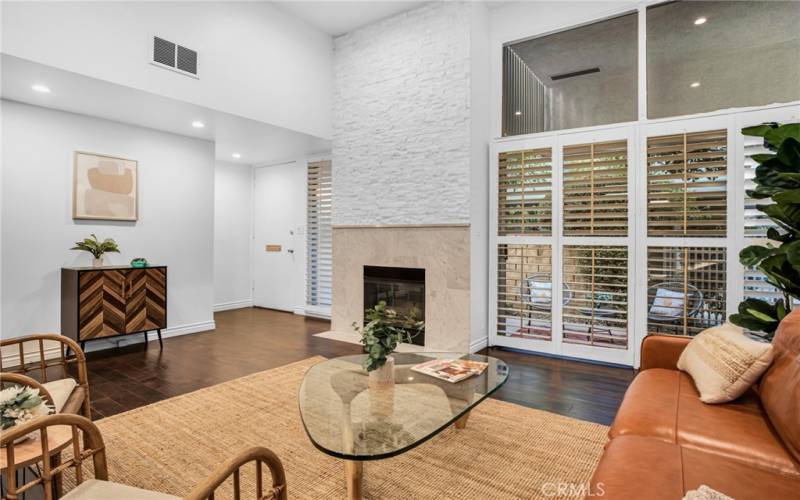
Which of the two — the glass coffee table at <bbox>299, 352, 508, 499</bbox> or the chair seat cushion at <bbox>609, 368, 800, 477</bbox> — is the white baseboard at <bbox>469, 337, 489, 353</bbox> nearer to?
the glass coffee table at <bbox>299, 352, 508, 499</bbox>

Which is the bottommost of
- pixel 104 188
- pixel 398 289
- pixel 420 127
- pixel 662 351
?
pixel 662 351

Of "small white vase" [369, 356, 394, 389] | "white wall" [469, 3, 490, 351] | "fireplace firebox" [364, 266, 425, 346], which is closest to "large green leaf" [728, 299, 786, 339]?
"white wall" [469, 3, 490, 351]

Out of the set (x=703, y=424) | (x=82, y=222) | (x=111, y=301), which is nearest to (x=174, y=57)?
(x=82, y=222)

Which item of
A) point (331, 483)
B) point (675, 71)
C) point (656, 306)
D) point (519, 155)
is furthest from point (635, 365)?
point (331, 483)

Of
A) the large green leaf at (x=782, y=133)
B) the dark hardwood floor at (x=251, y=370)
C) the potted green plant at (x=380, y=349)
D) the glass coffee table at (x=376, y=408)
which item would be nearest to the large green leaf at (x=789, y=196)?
the large green leaf at (x=782, y=133)

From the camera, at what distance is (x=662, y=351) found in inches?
94.3

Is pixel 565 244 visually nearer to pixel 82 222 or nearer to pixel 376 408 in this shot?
pixel 376 408

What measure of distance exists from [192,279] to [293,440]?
11.6 feet

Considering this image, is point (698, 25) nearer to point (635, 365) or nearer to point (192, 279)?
point (635, 365)

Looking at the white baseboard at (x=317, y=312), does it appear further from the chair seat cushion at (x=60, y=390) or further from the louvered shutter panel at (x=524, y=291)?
the chair seat cushion at (x=60, y=390)

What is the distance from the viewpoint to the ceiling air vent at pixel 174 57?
361cm

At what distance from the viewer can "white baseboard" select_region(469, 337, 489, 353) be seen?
4309 mm

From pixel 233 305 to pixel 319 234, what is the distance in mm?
2140

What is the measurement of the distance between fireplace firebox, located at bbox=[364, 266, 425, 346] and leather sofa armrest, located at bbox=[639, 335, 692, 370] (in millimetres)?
2403
